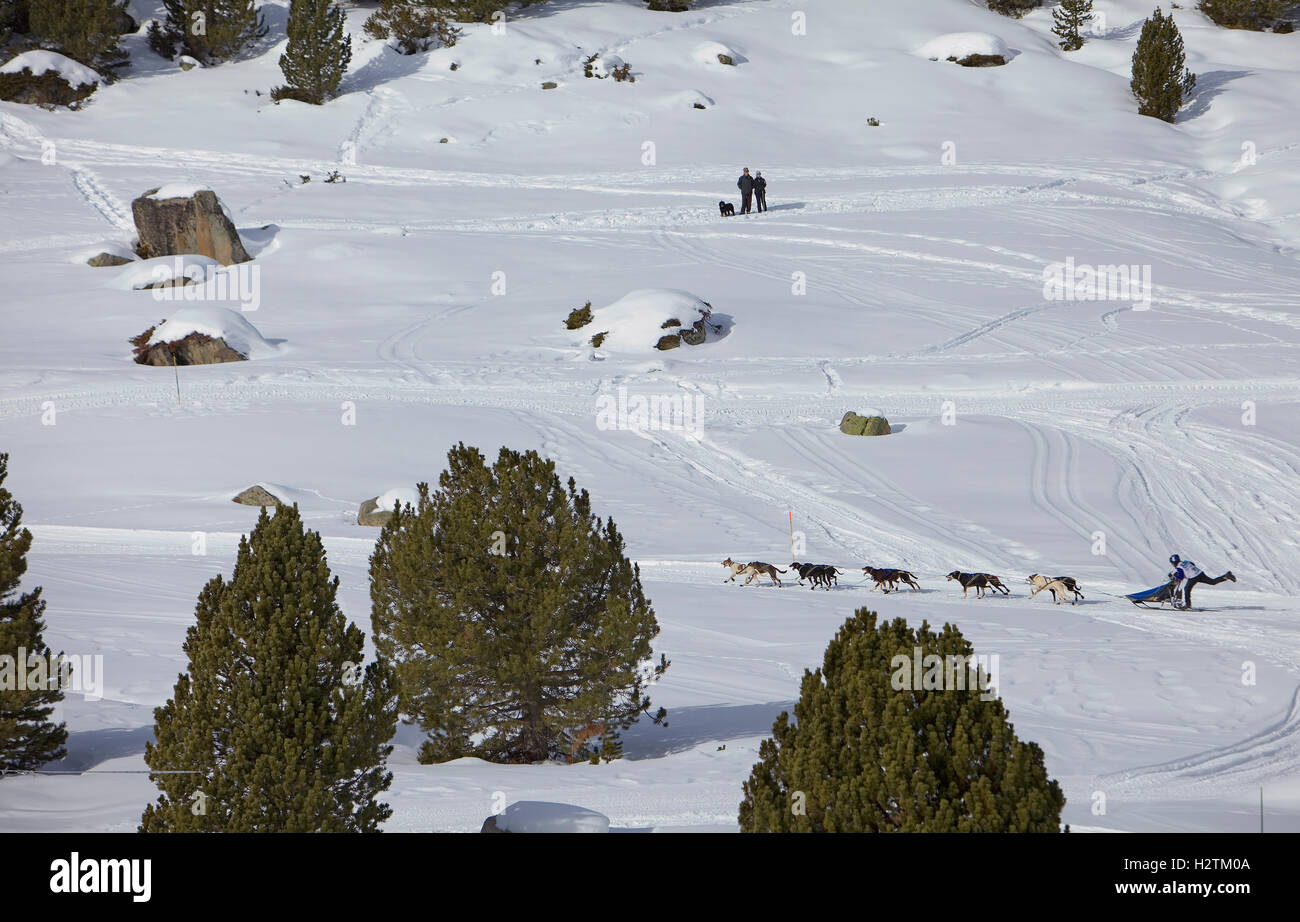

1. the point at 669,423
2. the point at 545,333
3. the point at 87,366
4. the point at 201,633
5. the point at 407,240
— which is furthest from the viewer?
the point at 407,240

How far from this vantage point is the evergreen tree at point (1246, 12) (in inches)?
1815

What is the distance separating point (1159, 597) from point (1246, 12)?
41848 millimetres

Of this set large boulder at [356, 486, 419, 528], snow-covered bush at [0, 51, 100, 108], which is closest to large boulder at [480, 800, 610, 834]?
large boulder at [356, 486, 419, 528]

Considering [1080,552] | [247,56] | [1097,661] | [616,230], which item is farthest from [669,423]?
[247,56]

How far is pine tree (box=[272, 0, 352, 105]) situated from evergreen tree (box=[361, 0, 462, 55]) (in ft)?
11.7

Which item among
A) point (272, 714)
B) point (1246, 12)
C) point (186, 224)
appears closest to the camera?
point (272, 714)

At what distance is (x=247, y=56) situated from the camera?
44.8m

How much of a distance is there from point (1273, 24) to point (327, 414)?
42.3m

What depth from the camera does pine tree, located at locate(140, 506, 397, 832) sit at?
5621mm

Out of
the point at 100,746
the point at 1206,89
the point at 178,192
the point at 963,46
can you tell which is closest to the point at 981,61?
the point at 963,46

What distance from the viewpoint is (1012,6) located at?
4950 centimetres

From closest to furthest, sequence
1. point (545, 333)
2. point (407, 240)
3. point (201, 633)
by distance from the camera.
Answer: point (201, 633) → point (545, 333) → point (407, 240)

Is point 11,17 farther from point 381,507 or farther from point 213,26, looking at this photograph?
point 381,507
